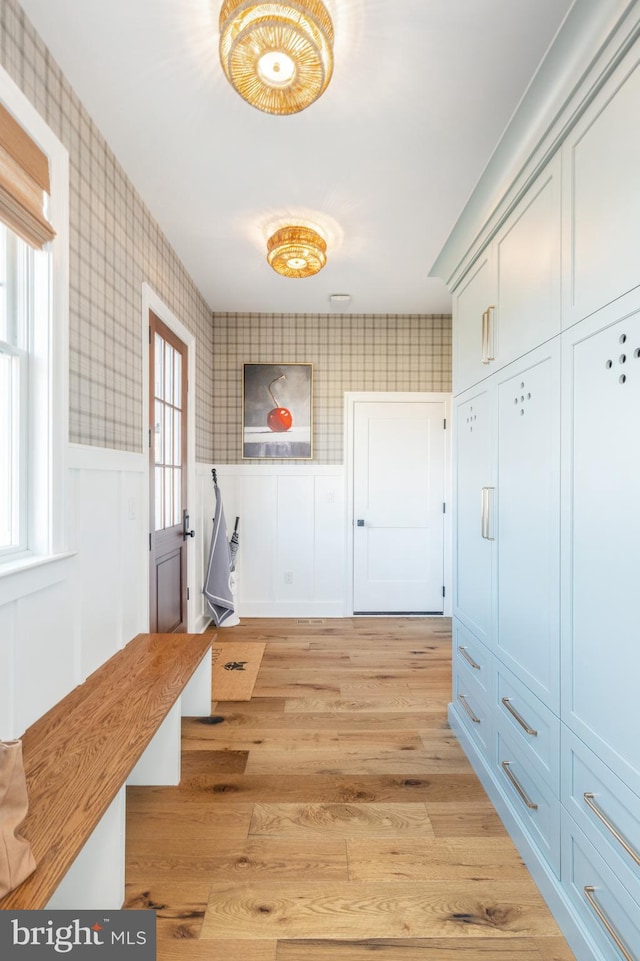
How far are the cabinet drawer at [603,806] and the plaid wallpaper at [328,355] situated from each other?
3.13m

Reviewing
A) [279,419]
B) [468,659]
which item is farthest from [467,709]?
[279,419]

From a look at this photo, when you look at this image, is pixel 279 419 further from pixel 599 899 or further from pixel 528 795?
pixel 599 899

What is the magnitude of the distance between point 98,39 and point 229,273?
1.82m

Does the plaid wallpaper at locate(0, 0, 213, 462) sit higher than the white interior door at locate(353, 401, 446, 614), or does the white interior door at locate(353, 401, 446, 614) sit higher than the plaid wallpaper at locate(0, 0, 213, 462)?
the plaid wallpaper at locate(0, 0, 213, 462)

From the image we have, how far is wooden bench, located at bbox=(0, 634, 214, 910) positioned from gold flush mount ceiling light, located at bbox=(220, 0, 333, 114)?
6.38 feet

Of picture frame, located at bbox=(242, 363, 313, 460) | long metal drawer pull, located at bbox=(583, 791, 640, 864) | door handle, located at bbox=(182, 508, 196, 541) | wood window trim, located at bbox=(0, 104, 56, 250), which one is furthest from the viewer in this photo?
picture frame, located at bbox=(242, 363, 313, 460)

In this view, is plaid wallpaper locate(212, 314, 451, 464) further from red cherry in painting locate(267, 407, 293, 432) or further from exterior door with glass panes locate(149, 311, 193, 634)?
exterior door with glass panes locate(149, 311, 193, 634)

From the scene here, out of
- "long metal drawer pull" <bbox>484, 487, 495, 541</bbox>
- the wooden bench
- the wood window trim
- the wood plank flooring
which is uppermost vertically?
the wood window trim

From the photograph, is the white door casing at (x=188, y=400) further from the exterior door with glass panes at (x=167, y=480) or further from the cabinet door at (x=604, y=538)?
the cabinet door at (x=604, y=538)

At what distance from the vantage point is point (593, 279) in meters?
1.22

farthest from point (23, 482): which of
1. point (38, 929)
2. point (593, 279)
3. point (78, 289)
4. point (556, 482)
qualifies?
point (593, 279)

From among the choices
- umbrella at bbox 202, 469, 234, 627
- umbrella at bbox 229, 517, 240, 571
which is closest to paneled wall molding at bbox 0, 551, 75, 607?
→ umbrella at bbox 202, 469, 234, 627

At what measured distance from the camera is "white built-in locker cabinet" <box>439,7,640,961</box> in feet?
3.58

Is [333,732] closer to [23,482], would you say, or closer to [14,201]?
[23,482]
